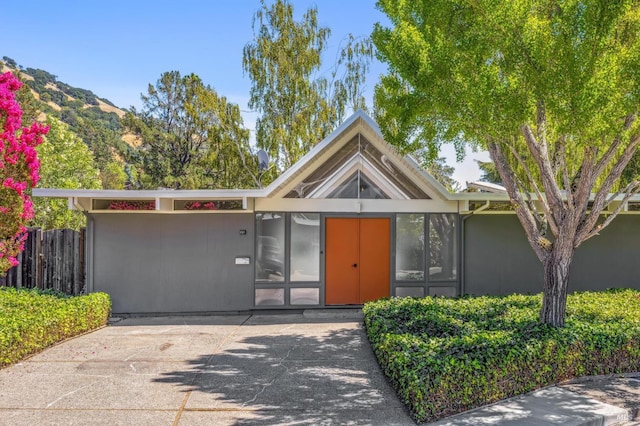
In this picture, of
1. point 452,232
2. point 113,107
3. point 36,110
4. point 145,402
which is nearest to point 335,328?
point 452,232

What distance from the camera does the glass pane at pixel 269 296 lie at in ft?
31.8

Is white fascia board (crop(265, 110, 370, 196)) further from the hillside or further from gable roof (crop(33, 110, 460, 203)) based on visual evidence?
the hillside

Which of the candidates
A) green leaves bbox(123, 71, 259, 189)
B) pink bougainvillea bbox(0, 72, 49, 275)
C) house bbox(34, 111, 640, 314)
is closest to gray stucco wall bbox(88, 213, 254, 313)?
house bbox(34, 111, 640, 314)

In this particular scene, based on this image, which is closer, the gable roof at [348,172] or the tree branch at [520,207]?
the tree branch at [520,207]

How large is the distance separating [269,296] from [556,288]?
5527 mm

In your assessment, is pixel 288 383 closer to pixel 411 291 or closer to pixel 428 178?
pixel 411 291

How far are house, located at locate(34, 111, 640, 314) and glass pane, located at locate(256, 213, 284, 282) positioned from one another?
0.07 ft

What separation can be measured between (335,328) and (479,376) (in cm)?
400

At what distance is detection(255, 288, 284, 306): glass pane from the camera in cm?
968

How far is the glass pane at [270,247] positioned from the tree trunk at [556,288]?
17.0ft

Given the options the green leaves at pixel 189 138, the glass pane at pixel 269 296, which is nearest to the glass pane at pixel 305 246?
the glass pane at pixel 269 296

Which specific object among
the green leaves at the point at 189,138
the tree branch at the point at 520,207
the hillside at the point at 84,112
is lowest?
the tree branch at the point at 520,207

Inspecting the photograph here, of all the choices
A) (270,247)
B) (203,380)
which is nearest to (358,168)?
(270,247)

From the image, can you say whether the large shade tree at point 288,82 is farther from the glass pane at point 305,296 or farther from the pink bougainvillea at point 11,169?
the pink bougainvillea at point 11,169
